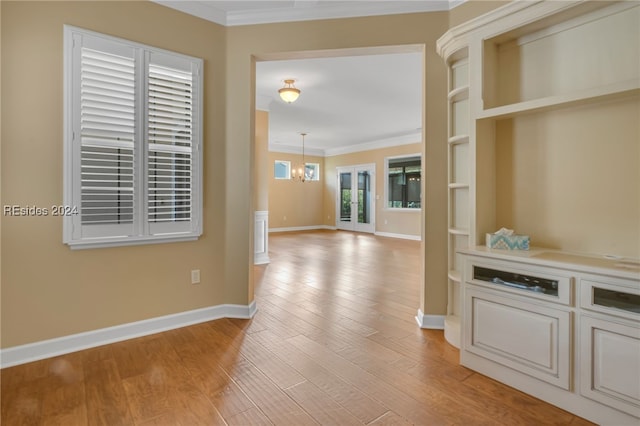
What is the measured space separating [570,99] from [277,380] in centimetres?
243

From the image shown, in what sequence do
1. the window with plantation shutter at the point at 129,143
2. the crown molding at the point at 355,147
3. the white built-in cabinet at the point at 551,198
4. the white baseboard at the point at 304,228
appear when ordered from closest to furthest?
the white built-in cabinet at the point at 551,198 < the window with plantation shutter at the point at 129,143 < the crown molding at the point at 355,147 < the white baseboard at the point at 304,228

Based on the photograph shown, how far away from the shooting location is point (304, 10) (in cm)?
300

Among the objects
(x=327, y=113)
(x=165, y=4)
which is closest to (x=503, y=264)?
(x=165, y=4)

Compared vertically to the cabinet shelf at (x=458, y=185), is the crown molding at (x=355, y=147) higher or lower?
higher

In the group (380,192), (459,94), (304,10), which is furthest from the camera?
(380,192)

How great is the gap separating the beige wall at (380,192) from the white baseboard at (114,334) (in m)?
6.82

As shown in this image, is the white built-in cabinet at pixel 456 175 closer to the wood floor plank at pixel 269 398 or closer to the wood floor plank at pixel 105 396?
the wood floor plank at pixel 269 398

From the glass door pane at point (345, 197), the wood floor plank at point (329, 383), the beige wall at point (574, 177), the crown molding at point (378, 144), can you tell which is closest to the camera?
the wood floor plank at point (329, 383)

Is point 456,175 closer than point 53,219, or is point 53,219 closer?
point 53,219

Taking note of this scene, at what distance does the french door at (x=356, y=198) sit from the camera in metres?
10.6

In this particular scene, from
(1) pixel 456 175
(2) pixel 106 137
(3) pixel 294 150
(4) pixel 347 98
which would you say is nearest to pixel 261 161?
(4) pixel 347 98

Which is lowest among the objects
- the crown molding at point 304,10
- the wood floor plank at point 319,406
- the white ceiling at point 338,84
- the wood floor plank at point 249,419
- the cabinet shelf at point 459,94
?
the wood floor plank at point 249,419

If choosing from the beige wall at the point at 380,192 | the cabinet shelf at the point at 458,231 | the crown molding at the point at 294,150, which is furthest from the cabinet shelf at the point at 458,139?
the crown molding at the point at 294,150

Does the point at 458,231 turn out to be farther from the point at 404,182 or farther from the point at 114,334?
the point at 404,182
